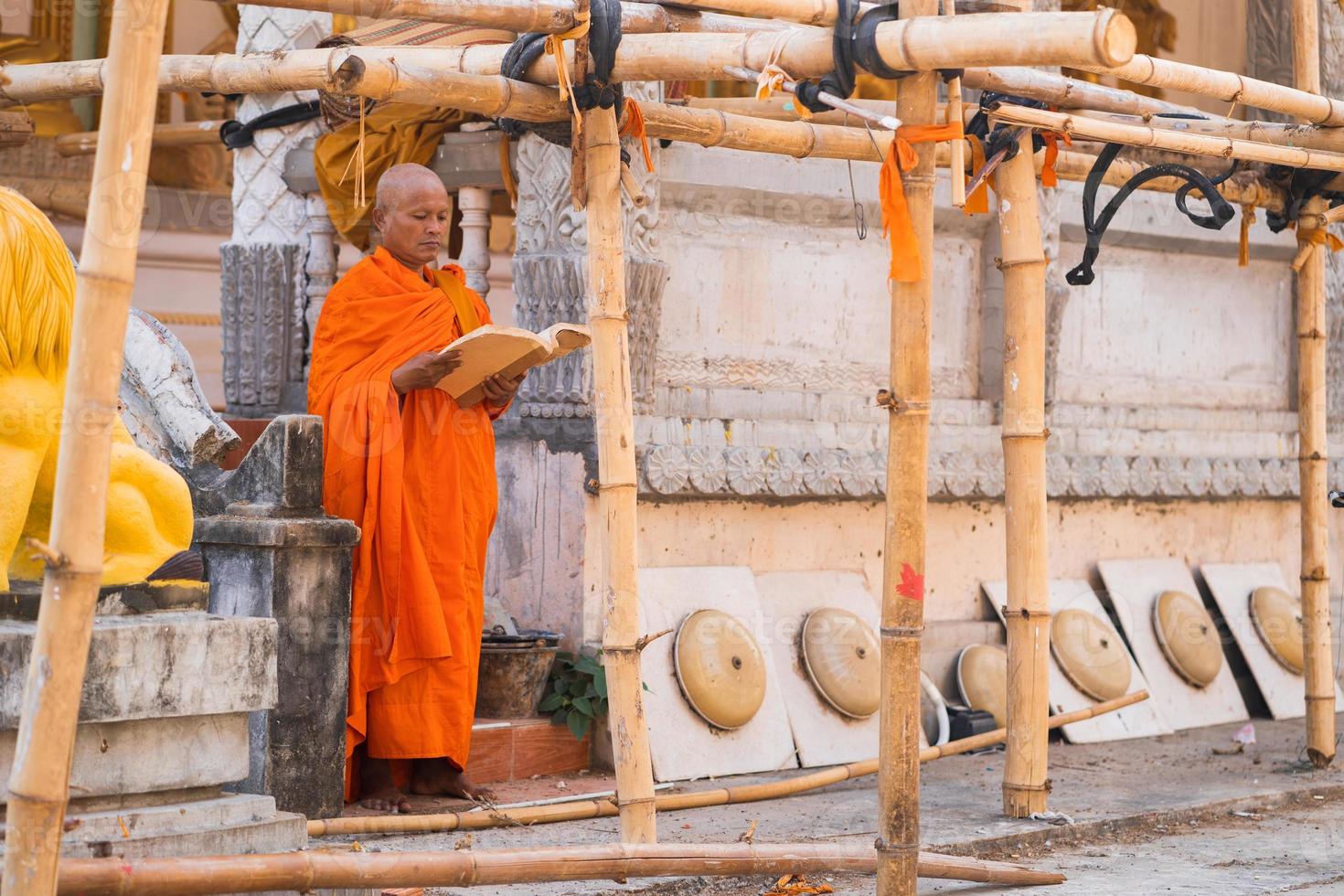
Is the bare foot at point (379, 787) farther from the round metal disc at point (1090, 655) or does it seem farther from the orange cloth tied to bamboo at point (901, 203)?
the round metal disc at point (1090, 655)

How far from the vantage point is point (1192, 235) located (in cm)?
887

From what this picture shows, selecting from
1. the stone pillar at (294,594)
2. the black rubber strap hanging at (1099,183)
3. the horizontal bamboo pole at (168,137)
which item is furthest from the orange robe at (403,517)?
the horizontal bamboo pole at (168,137)

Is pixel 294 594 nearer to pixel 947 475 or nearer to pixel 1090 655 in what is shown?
pixel 947 475

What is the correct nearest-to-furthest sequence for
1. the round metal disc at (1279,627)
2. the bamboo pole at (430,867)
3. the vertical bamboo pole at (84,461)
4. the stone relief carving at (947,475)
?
the vertical bamboo pole at (84,461)
the bamboo pole at (430,867)
the stone relief carving at (947,475)
the round metal disc at (1279,627)

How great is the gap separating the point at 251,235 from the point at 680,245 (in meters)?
2.04

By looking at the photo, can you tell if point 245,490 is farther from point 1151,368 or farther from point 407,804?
point 1151,368

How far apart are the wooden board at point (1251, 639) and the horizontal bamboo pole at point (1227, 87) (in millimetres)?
3197

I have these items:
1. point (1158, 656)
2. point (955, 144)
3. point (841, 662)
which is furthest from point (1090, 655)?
point (955, 144)

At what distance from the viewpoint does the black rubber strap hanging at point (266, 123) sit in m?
7.25

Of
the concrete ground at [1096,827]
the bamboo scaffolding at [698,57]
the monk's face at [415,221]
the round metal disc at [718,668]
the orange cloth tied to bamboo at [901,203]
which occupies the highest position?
the bamboo scaffolding at [698,57]

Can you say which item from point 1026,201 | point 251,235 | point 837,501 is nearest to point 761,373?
point 837,501

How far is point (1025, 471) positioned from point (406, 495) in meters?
2.04

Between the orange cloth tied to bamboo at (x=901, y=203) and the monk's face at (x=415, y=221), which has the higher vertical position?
the monk's face at (x=415, y=221)

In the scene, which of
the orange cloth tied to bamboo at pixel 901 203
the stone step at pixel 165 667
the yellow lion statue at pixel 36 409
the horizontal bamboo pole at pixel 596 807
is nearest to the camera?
the stone step at pixel 165 667
